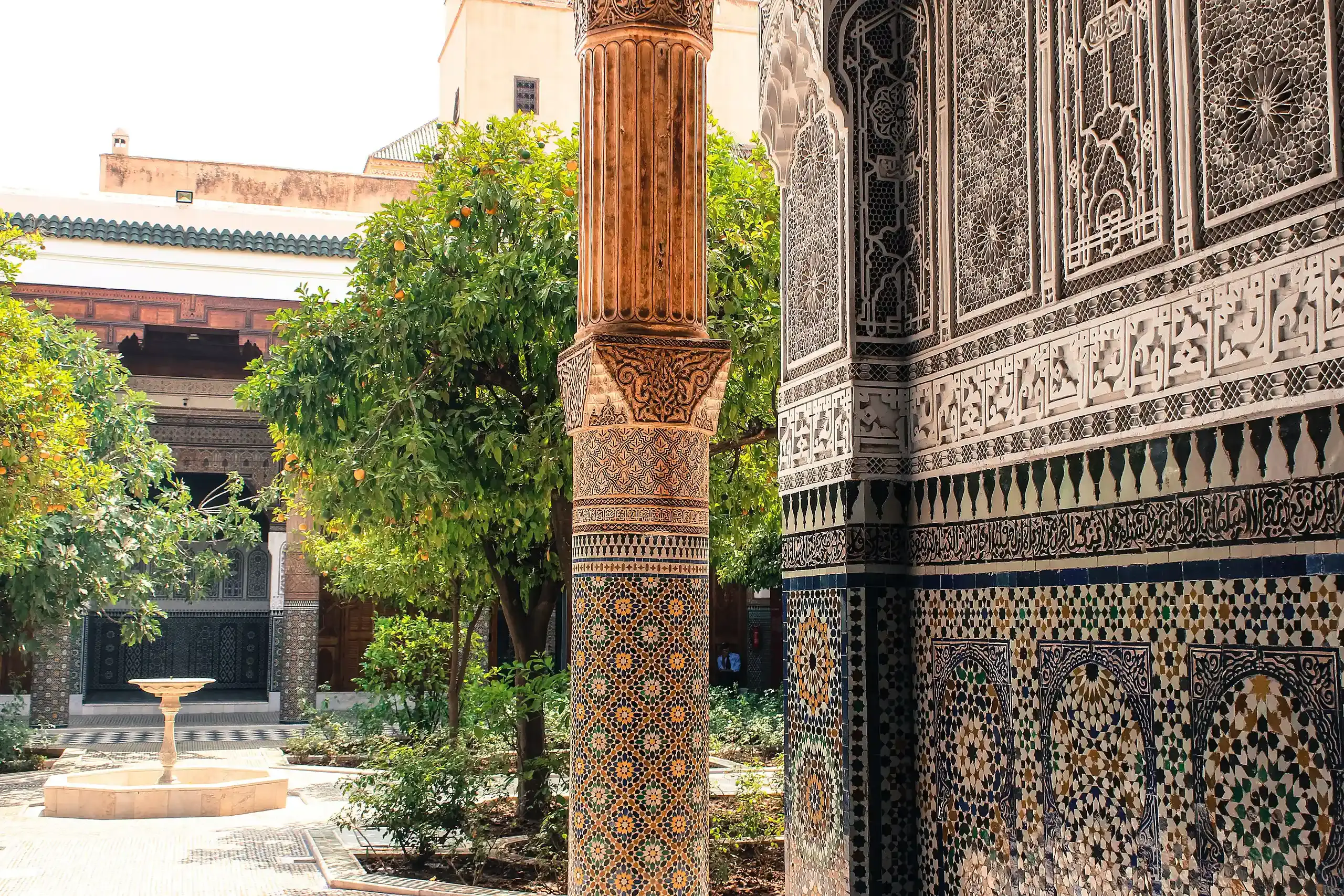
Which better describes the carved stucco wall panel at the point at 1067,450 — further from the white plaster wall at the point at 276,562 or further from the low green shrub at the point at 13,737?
the white plaster wall at the point at 276,562

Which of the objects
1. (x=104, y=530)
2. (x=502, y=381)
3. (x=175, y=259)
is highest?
(x=175, y=259)

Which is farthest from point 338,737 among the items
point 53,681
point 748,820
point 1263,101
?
point 1263,101

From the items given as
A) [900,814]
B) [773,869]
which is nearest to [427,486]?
[773,869]

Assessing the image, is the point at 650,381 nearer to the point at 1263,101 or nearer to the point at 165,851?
the point at 1263,101

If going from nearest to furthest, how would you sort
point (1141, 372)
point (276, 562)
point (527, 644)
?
point (1141, 372), point (527, 644), point (276, 562)

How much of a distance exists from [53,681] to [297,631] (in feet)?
8.32

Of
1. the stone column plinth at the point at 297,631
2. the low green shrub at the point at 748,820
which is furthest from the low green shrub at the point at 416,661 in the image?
the low green shrub at the point at 748,820

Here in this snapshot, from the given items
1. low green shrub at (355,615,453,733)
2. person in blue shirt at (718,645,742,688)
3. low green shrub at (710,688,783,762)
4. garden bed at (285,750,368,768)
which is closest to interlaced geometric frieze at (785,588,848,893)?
low green shrub at (710,688,783,762)

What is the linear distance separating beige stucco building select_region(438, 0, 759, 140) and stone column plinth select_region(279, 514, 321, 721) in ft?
27.7

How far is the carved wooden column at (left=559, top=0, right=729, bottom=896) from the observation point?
327cm

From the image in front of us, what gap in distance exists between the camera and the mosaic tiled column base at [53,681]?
46.5 ft

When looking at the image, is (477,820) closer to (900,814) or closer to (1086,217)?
(900,814)

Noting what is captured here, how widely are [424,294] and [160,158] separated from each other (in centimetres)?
1394

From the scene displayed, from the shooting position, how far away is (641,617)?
10.9 ft
